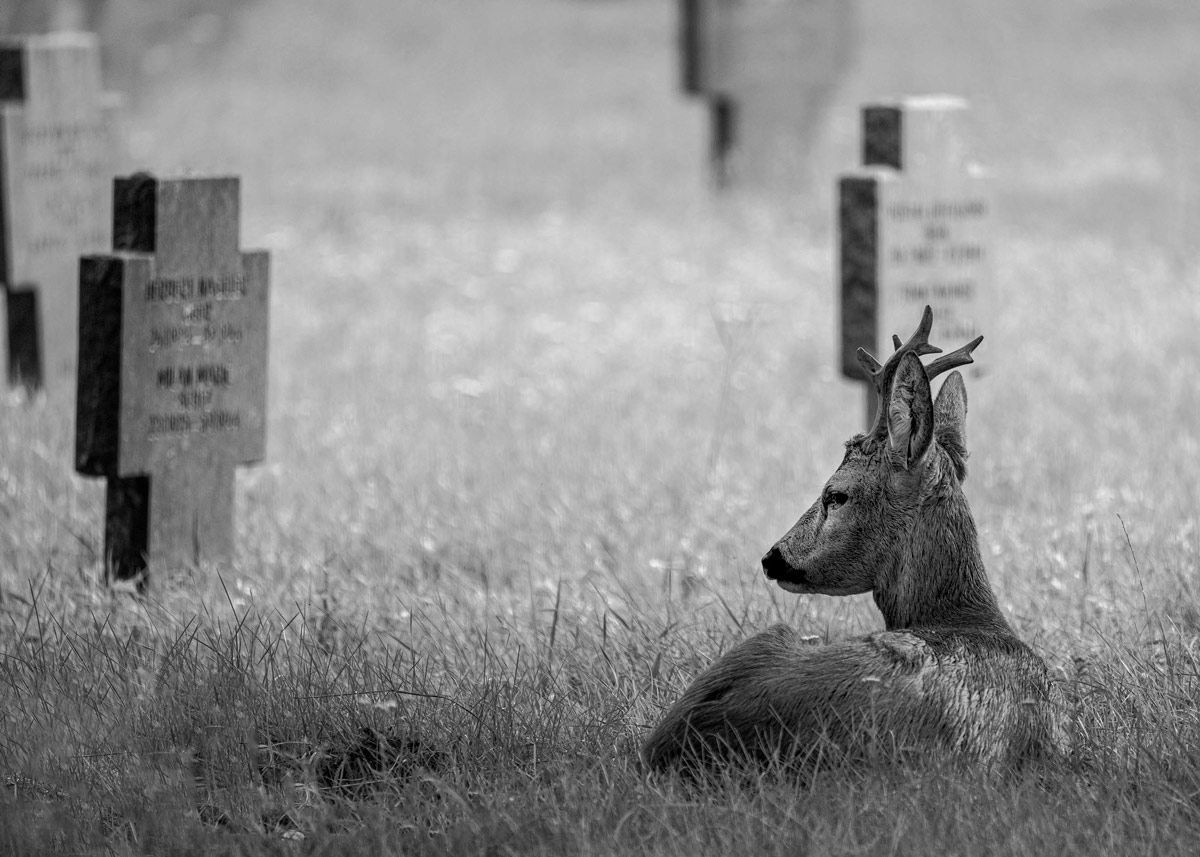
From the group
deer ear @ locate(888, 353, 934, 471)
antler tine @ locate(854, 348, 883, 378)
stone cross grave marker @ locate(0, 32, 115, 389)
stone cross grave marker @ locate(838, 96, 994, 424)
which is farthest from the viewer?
stone cross grave marker @ locate(0, 32, 115, 389)

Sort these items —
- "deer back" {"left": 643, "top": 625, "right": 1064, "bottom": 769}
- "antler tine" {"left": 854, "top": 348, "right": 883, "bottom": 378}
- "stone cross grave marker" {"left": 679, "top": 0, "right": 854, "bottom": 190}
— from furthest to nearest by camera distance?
"stone cross grave marker" {"left": 679, "top": 0, "right": 854, "bottom": 190} < "antler tine" {"left": 854, "top": 348, "right": 883, "bottom": 378} < "deer back" {"left": 643, "top": 625, "right": 1064, "bottom": 769}

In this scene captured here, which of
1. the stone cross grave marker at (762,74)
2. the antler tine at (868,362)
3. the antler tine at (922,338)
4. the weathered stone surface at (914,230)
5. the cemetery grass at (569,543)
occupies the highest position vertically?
the stone cross grave marker at (762,74)

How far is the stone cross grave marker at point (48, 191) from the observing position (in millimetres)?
8547

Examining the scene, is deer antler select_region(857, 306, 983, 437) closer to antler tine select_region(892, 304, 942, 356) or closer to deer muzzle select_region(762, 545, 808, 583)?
antler tine select_region(892, 304, 942, 356)

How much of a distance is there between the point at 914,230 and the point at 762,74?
30.4 ft

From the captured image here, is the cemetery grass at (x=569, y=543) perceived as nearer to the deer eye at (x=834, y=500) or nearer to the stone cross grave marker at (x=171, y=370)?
the stone cross grave marker at (x=171, y=370)

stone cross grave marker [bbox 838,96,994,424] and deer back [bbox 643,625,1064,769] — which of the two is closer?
deer back [bbox 643,625,1064,769]

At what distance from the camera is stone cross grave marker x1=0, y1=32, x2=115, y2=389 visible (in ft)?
28.0

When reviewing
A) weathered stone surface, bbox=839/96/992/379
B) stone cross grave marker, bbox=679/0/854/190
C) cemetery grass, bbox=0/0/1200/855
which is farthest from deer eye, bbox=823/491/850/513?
stone cross grave marker, bbox=679/0/854/190

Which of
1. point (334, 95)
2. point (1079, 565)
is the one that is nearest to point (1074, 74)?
point (334, 95)

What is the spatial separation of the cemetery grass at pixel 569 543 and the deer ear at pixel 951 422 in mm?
644

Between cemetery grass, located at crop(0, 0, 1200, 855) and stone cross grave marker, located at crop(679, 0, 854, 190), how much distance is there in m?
0.55

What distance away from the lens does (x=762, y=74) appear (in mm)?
15672

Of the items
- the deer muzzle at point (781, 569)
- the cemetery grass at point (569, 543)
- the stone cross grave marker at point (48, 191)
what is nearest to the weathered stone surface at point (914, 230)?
the cemetery grass at point (569, 543)
